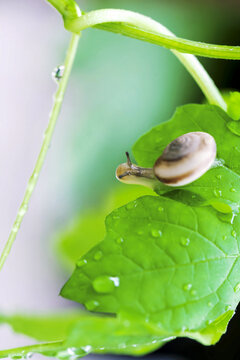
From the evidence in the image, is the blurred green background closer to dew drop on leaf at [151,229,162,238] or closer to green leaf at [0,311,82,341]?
green leaf at [0,311,82,341]

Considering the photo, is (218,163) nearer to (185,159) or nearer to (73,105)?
(185,159)

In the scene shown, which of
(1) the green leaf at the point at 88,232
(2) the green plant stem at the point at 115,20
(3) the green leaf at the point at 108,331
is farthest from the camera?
(1) the green leaf at the point at 88,232

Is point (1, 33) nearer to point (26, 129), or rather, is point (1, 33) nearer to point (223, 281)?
point (26, 129)

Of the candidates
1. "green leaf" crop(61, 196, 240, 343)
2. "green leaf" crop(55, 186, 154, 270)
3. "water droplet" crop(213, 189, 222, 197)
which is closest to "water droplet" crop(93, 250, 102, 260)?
"green leaf" crop(61, 196, 240, 343)

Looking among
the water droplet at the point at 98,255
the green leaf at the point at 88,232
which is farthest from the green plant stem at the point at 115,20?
the green leaf at the point at 88,232

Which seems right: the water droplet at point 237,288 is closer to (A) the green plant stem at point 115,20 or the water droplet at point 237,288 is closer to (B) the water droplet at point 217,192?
A: (B) the water droplet at point 217,192

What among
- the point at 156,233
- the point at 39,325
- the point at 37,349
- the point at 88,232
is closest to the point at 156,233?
the point at 156,233

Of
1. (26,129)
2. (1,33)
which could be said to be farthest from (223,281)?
(1,33)
